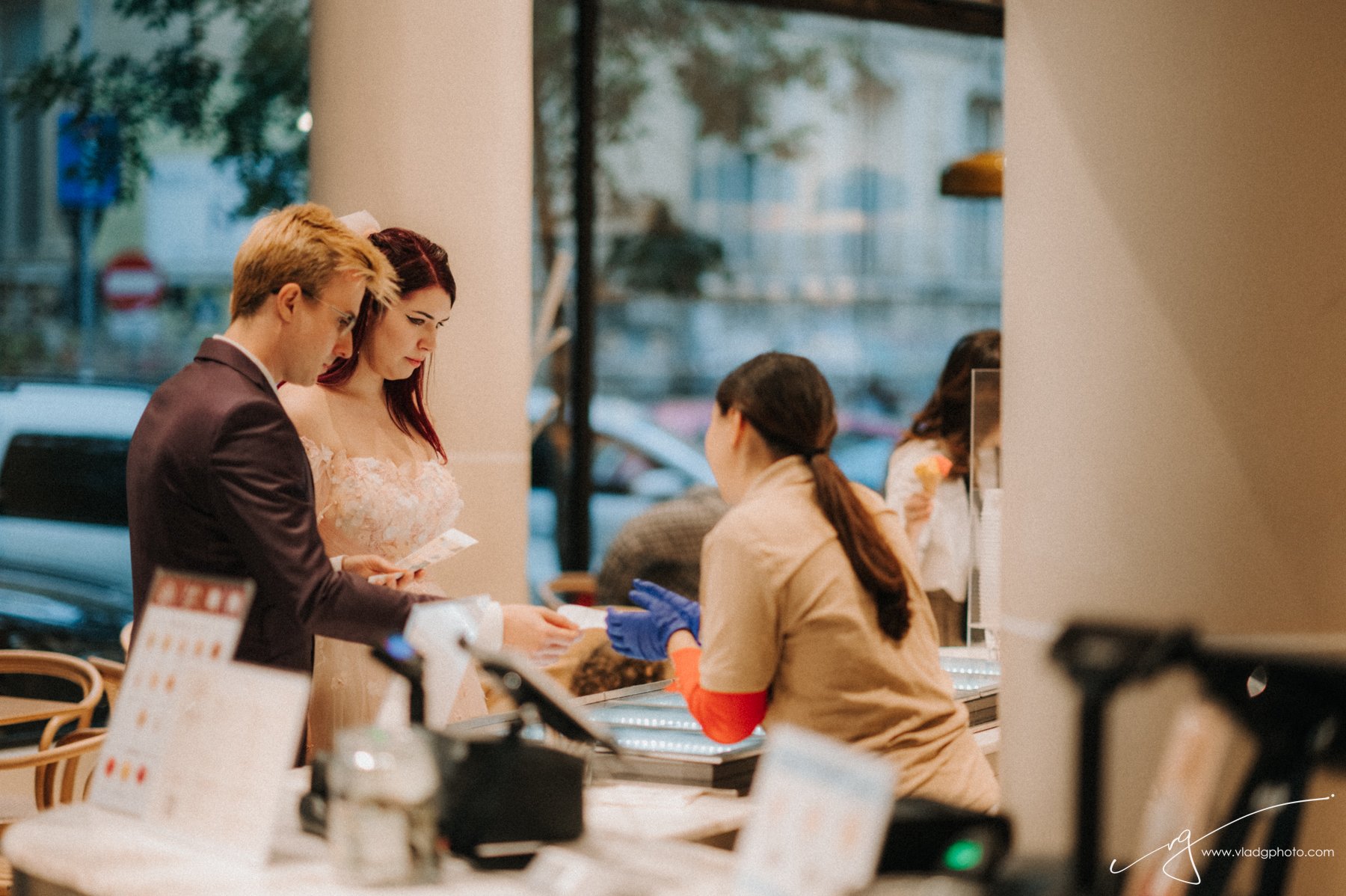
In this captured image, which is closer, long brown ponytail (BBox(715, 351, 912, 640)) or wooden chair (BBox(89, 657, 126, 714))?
long brown ponytail (BBox(715, 351, 912, 640))

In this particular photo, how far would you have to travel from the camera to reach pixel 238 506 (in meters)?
2.13

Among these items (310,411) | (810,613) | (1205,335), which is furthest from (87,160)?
(1205,335)

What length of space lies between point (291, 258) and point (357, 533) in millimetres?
691

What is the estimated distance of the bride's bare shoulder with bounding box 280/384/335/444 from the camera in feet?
9.21

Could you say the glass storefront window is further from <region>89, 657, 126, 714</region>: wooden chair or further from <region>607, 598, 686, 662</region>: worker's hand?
<region>607, 598, 686, 662</region>: worker's hand

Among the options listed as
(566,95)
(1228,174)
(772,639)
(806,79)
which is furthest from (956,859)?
(806,79)

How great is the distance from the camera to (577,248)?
645cm

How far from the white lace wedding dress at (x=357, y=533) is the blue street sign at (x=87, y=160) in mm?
3221

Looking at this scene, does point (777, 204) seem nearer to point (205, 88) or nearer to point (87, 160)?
point (205, 88)

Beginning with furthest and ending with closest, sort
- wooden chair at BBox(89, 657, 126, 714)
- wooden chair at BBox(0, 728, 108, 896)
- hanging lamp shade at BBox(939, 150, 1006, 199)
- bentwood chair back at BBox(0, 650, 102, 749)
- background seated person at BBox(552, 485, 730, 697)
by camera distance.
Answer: hanging lamp shade at BBox(939, 150, 1006, 199), background seated person at BBox(552, 485, 730, 697), wooden chair at BBox(89, 657, 126, 714), bentwood chair back at BBox(0, 650, 102, 749), wooden chair at BBox(0, 728, 108, 896)

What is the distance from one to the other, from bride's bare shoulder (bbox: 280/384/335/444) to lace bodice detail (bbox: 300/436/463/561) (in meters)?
0.02

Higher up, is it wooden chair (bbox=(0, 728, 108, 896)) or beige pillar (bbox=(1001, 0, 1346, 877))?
beige pillar (bbox=(1001, 0, 1346, 877))
